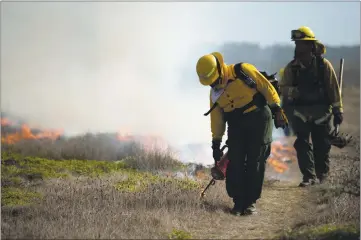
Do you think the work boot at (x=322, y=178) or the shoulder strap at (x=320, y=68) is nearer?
the shoulder strap at (x=320, y=68)

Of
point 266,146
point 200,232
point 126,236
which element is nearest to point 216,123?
point 266,146

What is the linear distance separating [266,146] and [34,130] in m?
7.28

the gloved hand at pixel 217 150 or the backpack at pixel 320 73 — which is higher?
the backpack at pixel 320 73

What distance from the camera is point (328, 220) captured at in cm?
739

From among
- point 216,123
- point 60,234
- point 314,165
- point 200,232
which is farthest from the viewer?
point 314,165

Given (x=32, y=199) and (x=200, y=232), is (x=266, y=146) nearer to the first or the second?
(x=200, y=232)

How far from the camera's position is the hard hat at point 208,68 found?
750 cm

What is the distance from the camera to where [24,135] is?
13.2 metres

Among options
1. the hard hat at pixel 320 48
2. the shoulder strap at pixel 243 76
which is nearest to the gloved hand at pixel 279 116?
the shoulder strap at pixel 243 76

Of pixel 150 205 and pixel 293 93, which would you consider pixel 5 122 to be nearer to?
pixel 150 205

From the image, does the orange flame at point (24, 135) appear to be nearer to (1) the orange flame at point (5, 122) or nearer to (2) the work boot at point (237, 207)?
(1) the orange flame at point (5, 122)

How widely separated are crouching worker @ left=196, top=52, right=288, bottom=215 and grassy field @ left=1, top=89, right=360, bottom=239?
0.41m

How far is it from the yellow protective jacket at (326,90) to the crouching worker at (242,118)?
2169 mm

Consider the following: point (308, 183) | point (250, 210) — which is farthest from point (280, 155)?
point (250, 210)
